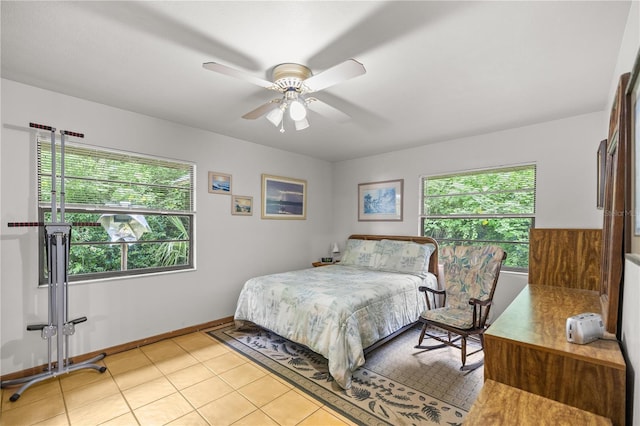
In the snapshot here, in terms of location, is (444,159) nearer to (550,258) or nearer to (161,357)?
(550,258)

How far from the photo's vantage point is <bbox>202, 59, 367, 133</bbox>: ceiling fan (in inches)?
66.5

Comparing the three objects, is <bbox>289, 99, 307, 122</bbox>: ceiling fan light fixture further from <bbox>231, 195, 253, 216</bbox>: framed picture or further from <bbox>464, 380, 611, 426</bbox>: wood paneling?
<bbox>231, 195, 253, 216</bbox>: framed picture

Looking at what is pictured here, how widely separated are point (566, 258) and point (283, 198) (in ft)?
11.3

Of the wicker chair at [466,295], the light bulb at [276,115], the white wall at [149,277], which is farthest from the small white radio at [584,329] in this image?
the white wall at [149,277]

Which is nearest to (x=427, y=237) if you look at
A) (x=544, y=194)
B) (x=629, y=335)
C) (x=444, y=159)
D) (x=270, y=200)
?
(x=444, y=159)

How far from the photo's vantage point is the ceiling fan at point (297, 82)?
5.54ft

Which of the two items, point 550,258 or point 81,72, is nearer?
point 81,72

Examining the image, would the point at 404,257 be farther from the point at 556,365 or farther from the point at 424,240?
the point at 556,365

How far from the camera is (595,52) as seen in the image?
6.19 feet

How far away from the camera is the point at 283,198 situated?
4539 millimetres

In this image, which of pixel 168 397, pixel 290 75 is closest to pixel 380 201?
pixel 290 75

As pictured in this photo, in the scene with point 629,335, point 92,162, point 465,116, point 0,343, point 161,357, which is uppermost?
point 465,116

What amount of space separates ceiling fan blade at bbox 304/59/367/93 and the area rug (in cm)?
224

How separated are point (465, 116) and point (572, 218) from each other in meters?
1.57
